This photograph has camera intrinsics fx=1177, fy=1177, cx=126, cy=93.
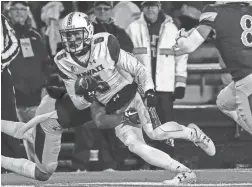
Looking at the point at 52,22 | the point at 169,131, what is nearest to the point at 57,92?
the point at 169,131

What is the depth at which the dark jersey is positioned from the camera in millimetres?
6570

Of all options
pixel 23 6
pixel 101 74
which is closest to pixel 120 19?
pixel 23 6

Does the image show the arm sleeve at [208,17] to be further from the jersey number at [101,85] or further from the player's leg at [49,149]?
the player's leg at [49,149]

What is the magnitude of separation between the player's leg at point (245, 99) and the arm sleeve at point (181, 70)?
0.65 metres

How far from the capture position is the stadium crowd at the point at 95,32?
277 inches

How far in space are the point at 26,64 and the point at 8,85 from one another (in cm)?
18

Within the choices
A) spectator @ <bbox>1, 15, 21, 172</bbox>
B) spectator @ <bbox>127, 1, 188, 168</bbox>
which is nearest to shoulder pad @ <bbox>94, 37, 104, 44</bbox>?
spectator @ <bbox>127, 1, 188, 168</bbox>

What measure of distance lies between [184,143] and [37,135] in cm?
95

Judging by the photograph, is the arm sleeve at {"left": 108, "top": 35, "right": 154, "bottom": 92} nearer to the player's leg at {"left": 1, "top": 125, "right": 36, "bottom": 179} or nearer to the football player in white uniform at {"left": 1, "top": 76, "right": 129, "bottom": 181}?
the football player in white uniform at {"left": 1, "top": 76, "right": 129, "bottom": 181}

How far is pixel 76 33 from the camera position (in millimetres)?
6363

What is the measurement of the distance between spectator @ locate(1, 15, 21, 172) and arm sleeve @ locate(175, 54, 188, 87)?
0.98 m

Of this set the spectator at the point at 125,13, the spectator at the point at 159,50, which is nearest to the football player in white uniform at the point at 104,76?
the spectator at the point at 159,50

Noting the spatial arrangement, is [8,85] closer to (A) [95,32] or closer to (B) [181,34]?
(A) [95,32]

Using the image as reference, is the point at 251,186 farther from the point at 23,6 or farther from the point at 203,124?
the point at 23,6
